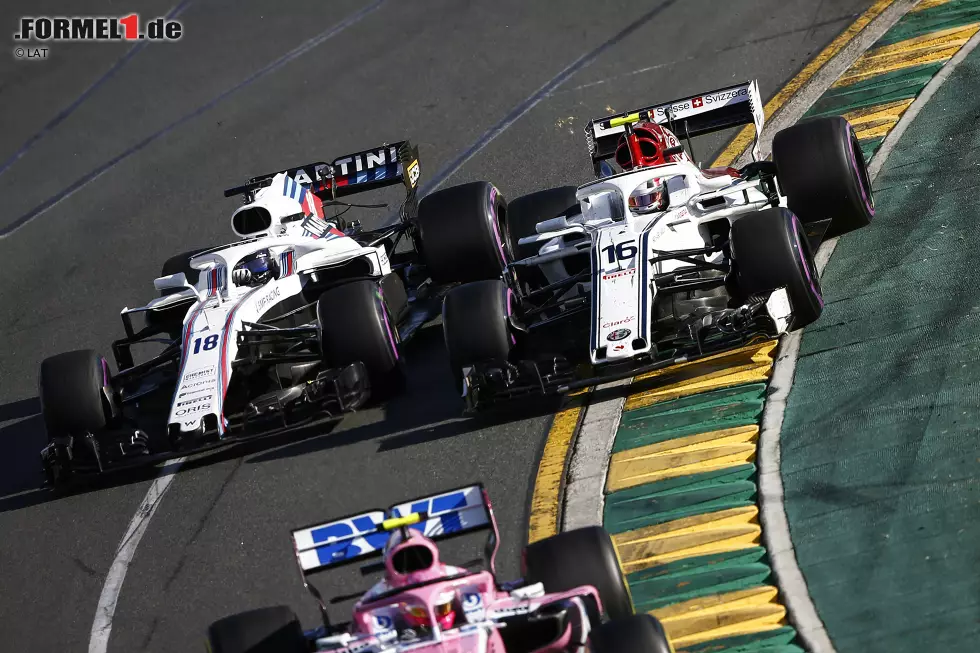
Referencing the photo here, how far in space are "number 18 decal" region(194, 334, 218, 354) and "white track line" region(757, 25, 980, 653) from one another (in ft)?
16.3

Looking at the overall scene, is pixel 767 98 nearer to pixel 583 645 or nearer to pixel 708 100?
pixel 708 100

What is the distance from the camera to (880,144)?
16.1 m

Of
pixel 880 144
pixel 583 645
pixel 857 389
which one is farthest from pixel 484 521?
pixel 880 144

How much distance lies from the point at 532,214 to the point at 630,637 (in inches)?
289

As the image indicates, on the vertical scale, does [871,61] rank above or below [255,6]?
below

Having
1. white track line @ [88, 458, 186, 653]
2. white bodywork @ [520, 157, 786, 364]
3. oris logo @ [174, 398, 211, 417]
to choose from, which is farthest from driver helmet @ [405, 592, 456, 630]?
oris logo @ [174, 398, 211, 417]

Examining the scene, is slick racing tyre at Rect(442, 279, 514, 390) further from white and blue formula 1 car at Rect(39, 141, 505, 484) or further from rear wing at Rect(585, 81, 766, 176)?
rear wing at Rect(585, 81, 766, 176)

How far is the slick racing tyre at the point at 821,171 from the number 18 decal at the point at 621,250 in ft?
6.16

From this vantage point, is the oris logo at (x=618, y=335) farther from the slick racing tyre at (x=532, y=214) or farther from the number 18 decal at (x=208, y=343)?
the number 18 decal at (x=208, y=343)

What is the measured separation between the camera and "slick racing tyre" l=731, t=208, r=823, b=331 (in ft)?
40.4

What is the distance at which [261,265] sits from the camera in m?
15.0

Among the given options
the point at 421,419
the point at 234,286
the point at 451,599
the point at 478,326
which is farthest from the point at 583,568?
the point at 234,286

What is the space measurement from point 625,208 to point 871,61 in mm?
6227

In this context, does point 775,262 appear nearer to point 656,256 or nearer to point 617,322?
point 656,256
